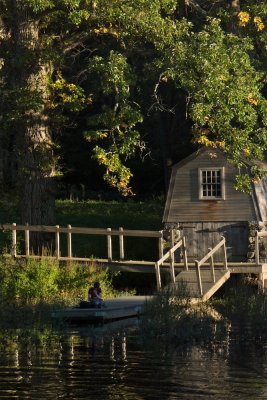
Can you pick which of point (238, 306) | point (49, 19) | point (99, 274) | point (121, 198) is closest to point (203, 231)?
point (99, 274)

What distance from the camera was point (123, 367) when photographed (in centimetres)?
2272

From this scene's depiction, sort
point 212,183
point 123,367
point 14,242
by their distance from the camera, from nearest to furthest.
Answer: point 123,367, point 14,242, point 212,183

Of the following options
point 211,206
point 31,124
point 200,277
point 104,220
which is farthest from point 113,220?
point 200,277

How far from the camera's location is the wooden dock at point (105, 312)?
96.3ft

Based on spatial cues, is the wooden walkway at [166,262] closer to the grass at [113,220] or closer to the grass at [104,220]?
the grass at [104,220]

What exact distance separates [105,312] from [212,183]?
500 inches

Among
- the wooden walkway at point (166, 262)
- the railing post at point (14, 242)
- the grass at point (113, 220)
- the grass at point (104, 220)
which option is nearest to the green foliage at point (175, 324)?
the wooden walkway at point (166, 262)

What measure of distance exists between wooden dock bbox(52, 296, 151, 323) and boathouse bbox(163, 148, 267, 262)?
9.12 m

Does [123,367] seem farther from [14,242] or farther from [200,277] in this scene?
[14,242]

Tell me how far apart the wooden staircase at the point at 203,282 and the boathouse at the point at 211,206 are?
369 cm

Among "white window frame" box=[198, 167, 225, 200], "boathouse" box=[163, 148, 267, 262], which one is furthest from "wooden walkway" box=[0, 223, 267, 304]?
"white window frame" box=[198, 167, 225, 200]

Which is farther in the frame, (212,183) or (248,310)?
(212,183)

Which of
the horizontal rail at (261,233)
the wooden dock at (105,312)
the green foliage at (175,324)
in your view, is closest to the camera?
the green foliage at (175,324)

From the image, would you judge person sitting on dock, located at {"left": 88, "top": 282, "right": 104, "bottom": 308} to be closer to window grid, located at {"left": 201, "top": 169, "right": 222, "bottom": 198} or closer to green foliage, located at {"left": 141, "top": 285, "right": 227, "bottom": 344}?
green foliage, located at {"left": 141, "top": 285, "right": 227, "bottom": 344}
